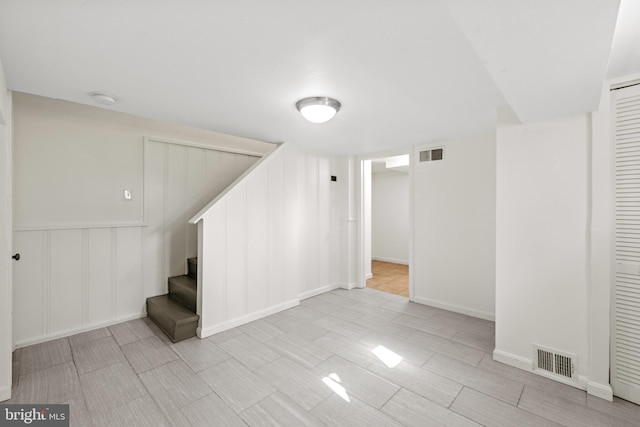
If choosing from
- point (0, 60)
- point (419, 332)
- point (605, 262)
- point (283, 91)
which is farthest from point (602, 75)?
point (0, 60)

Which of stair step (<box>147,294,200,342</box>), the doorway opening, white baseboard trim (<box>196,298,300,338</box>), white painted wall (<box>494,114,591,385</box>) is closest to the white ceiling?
white painted wall (<box>494,114,591,385</box>)

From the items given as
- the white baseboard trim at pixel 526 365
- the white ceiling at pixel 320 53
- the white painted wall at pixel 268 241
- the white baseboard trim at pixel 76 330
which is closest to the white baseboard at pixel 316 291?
the white painted wall at pixel 268 241

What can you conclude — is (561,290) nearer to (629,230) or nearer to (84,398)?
(629,230)

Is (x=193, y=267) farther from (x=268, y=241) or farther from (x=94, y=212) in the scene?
(x=94, y=212)

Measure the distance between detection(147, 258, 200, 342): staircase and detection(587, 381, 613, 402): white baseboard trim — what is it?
10.9 feet

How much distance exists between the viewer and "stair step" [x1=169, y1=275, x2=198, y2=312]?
288cm

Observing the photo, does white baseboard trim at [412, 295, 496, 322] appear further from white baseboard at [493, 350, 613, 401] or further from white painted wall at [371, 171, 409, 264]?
white painted wall at [371, 171, 409, 264]

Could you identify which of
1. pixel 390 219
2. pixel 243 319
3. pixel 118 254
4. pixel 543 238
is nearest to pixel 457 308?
pixel 543 238

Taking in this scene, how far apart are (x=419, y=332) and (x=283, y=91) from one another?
273cm

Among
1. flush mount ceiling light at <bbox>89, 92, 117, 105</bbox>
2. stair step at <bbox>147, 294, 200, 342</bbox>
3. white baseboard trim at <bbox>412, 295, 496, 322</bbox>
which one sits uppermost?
flush mount ceiling light at <bbox>89, 92, 117, 105</bbox>

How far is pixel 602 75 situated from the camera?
1.39 m

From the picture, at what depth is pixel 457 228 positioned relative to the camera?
345 centimetres

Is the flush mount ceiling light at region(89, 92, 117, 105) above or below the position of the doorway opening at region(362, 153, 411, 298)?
above

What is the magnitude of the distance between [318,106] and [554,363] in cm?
273
